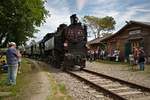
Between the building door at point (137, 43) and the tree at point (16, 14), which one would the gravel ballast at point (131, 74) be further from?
the tree at point (16, 14)

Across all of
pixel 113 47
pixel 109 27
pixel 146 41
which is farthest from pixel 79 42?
pixel 109 27

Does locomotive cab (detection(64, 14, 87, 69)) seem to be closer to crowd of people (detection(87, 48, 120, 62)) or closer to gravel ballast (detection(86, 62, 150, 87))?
gravel ballast (detection(86, 62, 150, 87))

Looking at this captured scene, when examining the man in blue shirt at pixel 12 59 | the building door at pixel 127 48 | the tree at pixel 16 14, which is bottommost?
the man in blue shirt at pixel 12 59

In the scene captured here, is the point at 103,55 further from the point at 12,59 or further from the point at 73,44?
the point at 12,59

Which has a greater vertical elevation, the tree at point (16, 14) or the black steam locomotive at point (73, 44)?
the tree at point (16, 14)

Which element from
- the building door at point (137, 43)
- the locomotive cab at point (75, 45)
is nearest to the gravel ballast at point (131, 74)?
the locomotive cab at point (75, 45)

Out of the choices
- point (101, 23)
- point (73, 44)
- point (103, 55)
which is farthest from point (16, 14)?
point (101, 23)

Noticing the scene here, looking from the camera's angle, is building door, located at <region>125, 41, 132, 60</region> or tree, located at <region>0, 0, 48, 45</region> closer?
tree, located at <region>0, 0, 48, 45</region>

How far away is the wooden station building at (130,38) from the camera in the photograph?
32.0 meters

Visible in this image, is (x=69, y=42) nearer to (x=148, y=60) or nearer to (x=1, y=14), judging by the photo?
(x=1, y=14)

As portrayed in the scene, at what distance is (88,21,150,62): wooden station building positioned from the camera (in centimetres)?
3197

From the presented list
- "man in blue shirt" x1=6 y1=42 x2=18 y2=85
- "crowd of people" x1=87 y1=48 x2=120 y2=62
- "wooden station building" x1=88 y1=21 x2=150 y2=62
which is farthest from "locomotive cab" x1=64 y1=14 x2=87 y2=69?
"crowd of people" x1=87 y1=48 x2=120 y2=62

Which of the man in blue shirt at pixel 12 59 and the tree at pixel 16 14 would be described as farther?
the tree at pixel 16 14

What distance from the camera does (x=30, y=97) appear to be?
10.4 metres
